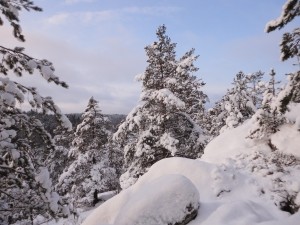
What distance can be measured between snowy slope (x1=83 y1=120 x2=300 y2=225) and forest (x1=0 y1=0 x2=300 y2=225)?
4 cm

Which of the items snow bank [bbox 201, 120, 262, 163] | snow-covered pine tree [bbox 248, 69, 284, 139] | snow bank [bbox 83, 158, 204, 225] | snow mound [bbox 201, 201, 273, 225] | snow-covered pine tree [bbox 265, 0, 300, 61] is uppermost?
snow-covered pine tree [bbox 265, 0, 300, 61]

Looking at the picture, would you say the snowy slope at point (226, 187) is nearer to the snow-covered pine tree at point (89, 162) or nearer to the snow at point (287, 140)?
the snow at point (287, 140)

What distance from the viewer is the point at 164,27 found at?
70.6ft

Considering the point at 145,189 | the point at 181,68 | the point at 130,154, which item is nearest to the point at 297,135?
the point at 145,189

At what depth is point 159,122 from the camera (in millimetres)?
19250

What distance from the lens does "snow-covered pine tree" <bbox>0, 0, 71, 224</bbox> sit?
5.45 metres

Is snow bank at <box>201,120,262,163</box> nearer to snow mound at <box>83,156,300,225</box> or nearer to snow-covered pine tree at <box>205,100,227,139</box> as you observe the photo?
snow mound at <box>83,156,300,225</box>

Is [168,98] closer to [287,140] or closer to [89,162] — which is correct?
[287,140]

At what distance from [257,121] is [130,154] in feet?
27.5

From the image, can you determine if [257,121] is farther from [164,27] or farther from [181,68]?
[164,27]

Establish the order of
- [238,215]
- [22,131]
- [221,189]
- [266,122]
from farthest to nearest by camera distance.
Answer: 1. [266,122]
2. [221,189]
3. [238,215]
4. [22,131]

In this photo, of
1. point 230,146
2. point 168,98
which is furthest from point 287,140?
point 168,98

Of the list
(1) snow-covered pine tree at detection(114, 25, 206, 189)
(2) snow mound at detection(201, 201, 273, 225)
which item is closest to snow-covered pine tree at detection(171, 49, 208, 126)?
(1) snow-covered pine tree at detection(114, 25, 206, 189)

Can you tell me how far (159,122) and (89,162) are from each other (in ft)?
45.9
